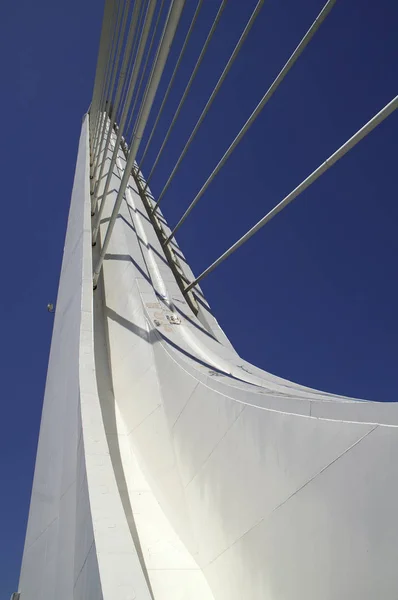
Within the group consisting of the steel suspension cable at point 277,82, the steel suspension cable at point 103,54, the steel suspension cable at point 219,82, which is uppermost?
the steel suspension cable at point 103,54

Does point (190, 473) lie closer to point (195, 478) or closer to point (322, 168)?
point (195, 478)

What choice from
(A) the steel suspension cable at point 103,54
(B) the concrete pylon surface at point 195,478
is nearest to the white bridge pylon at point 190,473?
(B) the concrete pylon surface at point 195,478

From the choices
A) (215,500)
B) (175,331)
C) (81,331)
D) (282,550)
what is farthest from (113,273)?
(282,550)

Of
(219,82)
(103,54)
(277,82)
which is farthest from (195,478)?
(103,54)

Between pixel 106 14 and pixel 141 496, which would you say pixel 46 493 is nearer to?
pixel 141 496

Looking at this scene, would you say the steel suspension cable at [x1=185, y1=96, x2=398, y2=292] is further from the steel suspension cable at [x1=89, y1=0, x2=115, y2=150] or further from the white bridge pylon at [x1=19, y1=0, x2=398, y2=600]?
the steel suspension cable at [x1=89, y1=0, x2=115, y2=150]

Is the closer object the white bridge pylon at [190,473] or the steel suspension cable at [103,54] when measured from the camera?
the white bridge pylon at [190,473]

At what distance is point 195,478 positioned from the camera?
7.83 feet

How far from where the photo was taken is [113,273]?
4.71 meters

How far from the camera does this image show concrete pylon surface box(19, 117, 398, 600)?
4.00ft

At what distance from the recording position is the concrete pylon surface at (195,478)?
122 centimetres

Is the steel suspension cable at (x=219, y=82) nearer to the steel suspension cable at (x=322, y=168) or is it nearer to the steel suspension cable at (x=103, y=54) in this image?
the steel suspension cable at (x=322, y=168)

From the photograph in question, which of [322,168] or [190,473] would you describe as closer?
[322,168]

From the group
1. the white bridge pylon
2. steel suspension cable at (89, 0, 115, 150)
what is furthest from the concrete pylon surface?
steel suspension cable at (89, 0, 115, 150)
